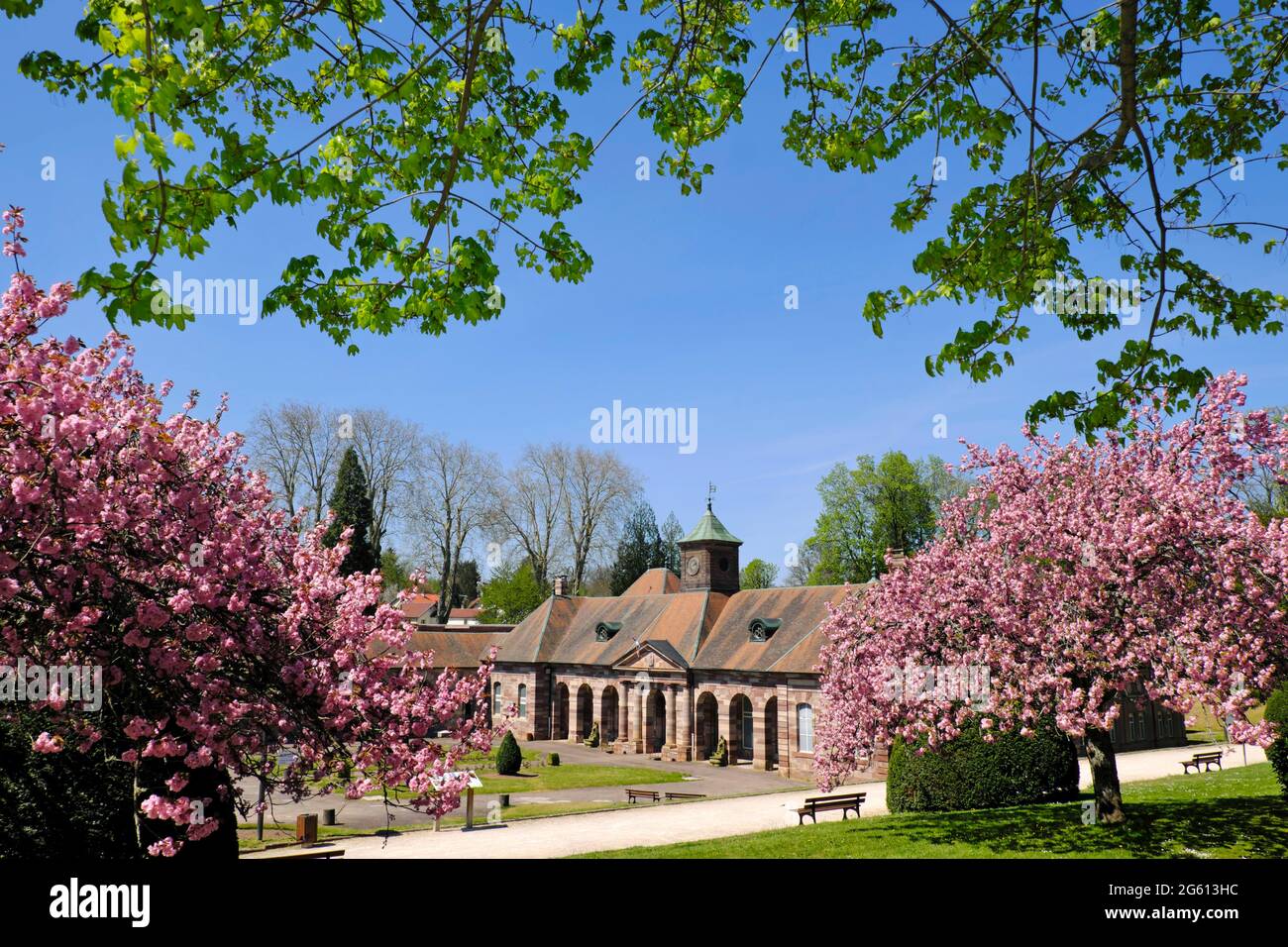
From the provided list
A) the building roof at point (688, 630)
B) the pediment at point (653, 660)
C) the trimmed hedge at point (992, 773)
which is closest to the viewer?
the trimmed hedge at point (992, 773)

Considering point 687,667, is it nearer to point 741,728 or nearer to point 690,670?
point 690,670

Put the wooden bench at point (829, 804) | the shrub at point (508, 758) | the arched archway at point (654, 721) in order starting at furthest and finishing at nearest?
the arched archway at point (654, 721) < the shrub at point (508, 758) < the wooden bench at point (829, 804)

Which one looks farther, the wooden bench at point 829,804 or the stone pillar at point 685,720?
the stone pillar at point 685,720

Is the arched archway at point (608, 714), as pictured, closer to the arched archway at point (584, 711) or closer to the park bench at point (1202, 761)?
the arched archway at point (584, 711)

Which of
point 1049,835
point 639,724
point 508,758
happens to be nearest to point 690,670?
point 639,724

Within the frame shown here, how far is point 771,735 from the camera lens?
35.7m

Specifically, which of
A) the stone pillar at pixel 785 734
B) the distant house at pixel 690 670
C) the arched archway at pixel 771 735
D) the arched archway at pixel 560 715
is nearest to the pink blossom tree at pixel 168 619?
the distant house at pixel 690 670

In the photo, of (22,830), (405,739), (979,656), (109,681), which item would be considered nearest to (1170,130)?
(979,656)

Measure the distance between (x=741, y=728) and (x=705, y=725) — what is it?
206cm

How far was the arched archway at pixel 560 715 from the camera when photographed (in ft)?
156

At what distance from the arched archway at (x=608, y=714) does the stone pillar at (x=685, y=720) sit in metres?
5.53

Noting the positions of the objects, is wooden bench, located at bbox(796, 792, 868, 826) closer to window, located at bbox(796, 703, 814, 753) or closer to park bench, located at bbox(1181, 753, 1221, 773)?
window, located at bbox(796, 703, 814, 753)

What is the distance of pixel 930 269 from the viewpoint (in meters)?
7.75

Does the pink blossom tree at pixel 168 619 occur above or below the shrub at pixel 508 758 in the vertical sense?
above
